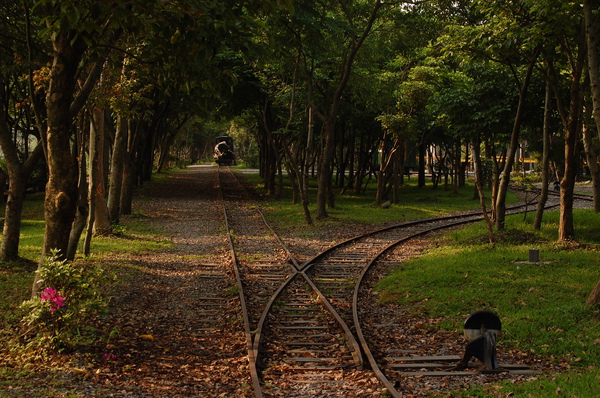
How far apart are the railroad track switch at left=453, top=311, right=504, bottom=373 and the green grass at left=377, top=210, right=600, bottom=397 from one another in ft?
1.85

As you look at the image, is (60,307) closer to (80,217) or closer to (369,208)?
(80,217)

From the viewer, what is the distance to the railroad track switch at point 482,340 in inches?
271

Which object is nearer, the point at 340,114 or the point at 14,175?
the point at 14,175

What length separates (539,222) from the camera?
53.5 ft

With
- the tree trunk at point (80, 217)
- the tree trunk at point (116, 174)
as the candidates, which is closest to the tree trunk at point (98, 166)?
the tree trunk at point (80, 217)

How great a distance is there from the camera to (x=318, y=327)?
8.70 meters

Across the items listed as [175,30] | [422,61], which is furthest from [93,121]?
[422,61]

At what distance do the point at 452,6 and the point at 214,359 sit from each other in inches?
668

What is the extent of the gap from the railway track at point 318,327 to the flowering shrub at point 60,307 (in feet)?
6.68

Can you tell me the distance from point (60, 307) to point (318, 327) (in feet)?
11.1

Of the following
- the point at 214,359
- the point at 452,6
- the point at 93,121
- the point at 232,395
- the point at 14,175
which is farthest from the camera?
the point at 452,6

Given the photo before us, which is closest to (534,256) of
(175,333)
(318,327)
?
(318,327)

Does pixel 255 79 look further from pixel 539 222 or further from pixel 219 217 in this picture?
pixel 539 222

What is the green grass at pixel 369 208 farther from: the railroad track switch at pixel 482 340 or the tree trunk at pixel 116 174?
the railroad track switch at pixel 482 340
